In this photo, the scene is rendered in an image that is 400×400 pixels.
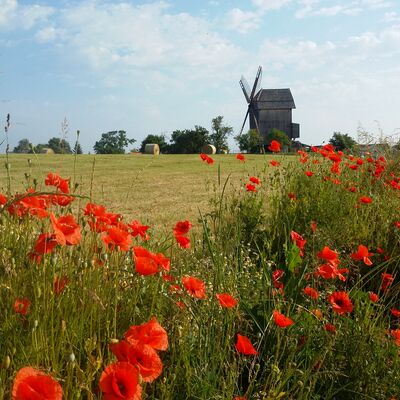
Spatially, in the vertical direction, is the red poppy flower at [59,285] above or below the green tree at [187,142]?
below

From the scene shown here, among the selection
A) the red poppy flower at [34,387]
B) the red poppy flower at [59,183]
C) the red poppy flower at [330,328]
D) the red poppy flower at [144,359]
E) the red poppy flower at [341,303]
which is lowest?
the red poppy flower at [330,328]

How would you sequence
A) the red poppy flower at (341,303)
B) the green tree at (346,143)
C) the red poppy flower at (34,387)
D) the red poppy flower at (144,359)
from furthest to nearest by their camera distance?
→ the green tree at (346,143) < the red poppy flower at (341,303) < the red poppy flower at (144,359) < the red poppy flower at (34,387)

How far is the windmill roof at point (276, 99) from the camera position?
2211 inches

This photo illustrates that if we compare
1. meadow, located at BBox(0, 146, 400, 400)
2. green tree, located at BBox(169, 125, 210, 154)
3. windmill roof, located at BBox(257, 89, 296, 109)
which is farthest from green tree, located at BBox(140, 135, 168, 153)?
meadow, located at BBox(0, 146, 400, 400)

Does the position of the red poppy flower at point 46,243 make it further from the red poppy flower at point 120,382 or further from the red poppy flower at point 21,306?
the red poppy flower at point 120,382

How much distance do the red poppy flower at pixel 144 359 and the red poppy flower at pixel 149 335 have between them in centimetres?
2

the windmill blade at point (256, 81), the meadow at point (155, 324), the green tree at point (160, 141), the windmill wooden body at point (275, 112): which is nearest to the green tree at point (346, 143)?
the meadow at point (155, 324)

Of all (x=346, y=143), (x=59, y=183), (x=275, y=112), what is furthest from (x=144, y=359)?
(x=275, y=112)

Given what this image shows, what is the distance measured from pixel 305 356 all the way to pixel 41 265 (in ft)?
3.44

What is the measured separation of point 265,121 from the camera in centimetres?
5541

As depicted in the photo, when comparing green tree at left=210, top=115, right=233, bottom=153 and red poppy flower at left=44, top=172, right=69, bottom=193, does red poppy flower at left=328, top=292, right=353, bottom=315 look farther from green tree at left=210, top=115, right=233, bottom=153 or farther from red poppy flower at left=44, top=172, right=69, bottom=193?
green tree at left=210, top=115, right=233, bottom=153

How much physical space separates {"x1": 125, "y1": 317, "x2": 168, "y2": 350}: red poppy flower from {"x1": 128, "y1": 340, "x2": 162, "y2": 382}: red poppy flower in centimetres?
2

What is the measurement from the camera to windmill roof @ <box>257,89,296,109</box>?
184 ft

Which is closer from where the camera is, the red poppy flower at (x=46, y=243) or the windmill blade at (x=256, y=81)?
the red poppy flower at (x=46, y=243)
